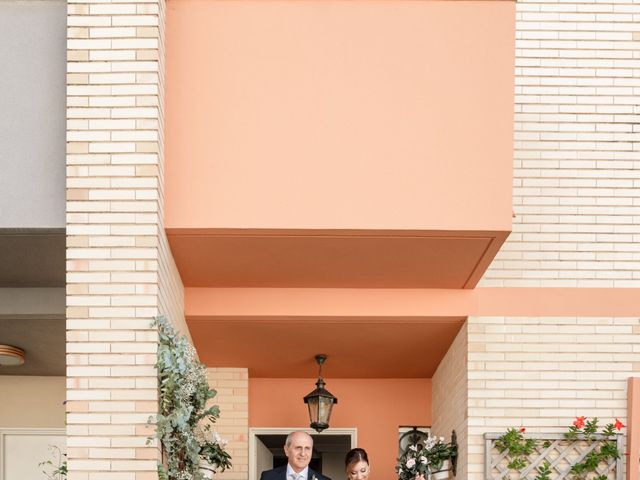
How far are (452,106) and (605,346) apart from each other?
2.34 meters

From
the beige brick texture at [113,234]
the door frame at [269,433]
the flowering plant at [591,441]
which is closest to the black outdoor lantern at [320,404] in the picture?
the door frame at [269,433]

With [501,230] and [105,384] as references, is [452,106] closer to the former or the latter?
[501,230]

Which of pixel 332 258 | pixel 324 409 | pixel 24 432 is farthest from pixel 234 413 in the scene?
pixel 332 258

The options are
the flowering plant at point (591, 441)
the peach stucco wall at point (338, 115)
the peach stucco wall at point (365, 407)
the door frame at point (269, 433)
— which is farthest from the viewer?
the peach stucco wall at point (365, 407)

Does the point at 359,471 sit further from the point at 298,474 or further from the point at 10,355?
the point at 10,355

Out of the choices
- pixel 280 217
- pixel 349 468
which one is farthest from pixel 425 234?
pixel 349 468

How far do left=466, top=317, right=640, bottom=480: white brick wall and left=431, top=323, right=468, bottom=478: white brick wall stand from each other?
0.13m

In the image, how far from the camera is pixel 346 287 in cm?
754

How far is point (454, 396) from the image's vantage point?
8094 mm

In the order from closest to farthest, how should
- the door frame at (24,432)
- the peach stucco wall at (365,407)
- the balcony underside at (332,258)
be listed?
the balcony underside at (332,258), the peach stucco wall at (365,407), the door frame at (24,432)

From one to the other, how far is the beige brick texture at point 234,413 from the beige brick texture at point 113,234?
329 cm

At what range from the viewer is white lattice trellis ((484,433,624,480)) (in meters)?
7.24

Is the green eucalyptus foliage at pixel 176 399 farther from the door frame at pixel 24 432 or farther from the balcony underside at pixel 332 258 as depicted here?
the door frame at pixel 24 432

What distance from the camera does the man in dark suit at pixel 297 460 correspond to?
6945 mm
